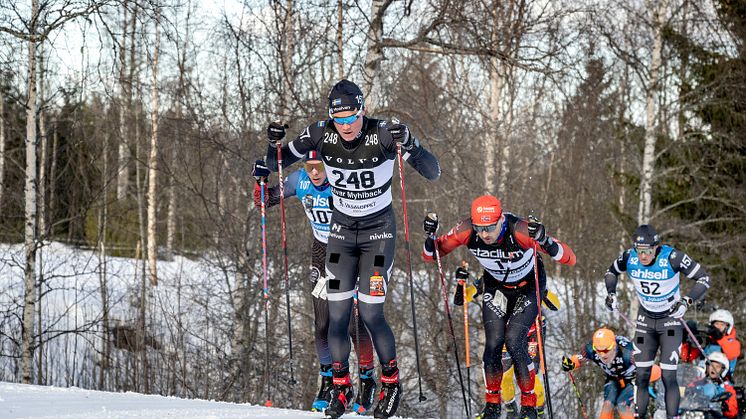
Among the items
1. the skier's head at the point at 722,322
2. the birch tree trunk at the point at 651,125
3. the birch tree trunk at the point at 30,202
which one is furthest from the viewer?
the birch tree trunk at the point at 651,125

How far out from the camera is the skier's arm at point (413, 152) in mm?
5172

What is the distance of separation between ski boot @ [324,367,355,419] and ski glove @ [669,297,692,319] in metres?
5.18

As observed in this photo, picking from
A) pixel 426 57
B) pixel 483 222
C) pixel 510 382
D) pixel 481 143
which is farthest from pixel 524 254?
pixel 426 57

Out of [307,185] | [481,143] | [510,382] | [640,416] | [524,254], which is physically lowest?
[640,416]

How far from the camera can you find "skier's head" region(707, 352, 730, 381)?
10977mm

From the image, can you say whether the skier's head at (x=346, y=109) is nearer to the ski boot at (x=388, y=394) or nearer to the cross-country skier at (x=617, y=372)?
the ski boot at (x=388, y=394)

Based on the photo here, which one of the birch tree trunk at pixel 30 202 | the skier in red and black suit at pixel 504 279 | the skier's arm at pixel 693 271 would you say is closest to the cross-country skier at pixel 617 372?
the skier's arm at pixel 693 271

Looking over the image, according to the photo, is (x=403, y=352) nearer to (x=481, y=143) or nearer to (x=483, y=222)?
(x=481, y=143)

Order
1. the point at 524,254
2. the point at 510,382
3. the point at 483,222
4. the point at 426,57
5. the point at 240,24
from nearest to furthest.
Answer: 1. the point at 483,222
2. the point at 524,254
3. the point at 510,382
4. the point at 240,24
5. the point at 426,57

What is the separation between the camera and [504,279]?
6.92 m

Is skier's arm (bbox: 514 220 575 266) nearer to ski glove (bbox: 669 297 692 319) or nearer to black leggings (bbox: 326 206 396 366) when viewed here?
black leggings (bbox: 326 206 396 366)

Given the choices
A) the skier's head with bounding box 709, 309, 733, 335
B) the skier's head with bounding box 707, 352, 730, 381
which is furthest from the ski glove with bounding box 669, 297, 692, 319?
the skier's head with bounding box 709, 309, 733, 335

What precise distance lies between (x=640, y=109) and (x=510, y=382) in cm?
1632

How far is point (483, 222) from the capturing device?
636 centimetres
